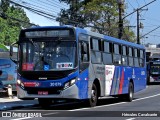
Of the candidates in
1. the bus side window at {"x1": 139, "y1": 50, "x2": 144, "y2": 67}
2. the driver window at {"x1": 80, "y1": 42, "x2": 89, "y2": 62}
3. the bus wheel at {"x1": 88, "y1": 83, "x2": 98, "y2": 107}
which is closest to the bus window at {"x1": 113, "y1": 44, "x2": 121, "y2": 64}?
the bus wheel at {"x1": 88, "y1": 83, "x2": 98, "y2": 107}

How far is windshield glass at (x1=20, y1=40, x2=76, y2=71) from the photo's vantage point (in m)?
17.5

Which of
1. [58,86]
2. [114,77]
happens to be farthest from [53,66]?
[114,77]

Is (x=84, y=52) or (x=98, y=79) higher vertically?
(x=84, y=52)

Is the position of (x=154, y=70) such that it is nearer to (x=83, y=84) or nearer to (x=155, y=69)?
(x=155, y=69)

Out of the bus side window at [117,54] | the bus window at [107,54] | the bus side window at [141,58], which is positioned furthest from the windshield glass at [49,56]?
the bus side window at [141,58]

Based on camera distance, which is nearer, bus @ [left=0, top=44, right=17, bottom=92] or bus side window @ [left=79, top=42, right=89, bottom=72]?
bus side window @ [left=79, top=42, right=89, bottom=72]

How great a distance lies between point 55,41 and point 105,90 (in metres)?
3.97

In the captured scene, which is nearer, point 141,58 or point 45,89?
point 45,89

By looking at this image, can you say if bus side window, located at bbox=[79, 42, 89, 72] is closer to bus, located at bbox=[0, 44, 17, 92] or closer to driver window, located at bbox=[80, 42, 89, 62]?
driver window, located at bbox=[80, 42, 89, 62]

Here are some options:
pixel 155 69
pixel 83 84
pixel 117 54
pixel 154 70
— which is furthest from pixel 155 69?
pixel 83 84

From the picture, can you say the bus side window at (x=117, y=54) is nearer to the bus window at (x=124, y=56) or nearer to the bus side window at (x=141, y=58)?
the bus window at (x=124, y=56)

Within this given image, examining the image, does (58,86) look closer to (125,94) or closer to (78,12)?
(125,94)

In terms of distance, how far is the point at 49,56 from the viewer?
1767 centimetres

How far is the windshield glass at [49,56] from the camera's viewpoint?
57.6 ft
